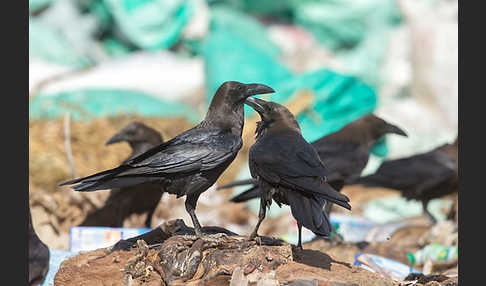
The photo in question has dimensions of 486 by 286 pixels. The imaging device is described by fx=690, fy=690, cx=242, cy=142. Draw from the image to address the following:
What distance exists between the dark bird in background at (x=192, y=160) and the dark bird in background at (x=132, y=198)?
127 cm

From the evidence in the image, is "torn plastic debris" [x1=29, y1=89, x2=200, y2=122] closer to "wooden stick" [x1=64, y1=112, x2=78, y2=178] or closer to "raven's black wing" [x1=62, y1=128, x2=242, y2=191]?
"wooden stick" [x1=64, y1=112, x2=78, y2=178]

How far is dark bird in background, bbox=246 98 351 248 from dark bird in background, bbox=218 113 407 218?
1.41 meters

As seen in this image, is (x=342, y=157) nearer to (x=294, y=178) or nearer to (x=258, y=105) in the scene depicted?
(x=258, y=105)

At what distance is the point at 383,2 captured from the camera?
35.1 ft

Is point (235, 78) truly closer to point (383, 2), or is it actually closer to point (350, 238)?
point (350, 238)

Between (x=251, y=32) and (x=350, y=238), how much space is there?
541cm

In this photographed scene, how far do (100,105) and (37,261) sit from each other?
13.6 feet

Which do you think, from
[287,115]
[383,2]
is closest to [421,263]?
[287,115]

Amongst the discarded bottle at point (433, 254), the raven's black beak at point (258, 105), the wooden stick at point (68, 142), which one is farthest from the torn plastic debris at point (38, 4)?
the raven's black beak at point (258, 105)

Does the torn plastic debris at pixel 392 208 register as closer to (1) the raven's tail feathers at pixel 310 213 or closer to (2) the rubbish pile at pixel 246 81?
(2) the rubbish pile at pixel 246 81

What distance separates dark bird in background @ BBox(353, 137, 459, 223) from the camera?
5445 millimetres

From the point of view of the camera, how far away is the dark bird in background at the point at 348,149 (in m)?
4.58

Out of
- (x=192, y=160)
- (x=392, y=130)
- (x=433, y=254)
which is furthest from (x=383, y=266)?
(x=192, y=160)

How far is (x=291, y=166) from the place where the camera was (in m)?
2.88
